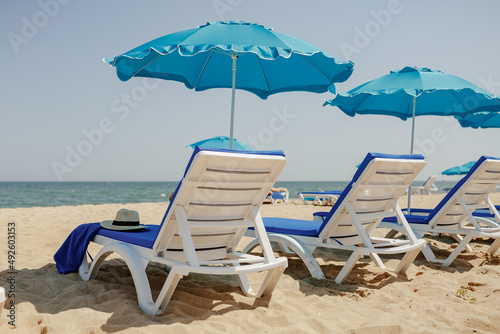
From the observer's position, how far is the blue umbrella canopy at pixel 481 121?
8719 millimetres

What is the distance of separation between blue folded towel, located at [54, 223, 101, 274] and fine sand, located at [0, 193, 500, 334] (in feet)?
0.30

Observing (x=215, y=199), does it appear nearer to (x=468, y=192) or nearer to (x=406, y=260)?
(x=406, y=260)

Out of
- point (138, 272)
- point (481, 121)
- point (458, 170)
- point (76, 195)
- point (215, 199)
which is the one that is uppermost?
point (215, 199)

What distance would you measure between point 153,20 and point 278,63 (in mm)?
3847

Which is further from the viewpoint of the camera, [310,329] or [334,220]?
[334,220]

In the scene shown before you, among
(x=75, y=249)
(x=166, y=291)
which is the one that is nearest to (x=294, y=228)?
(x=166, y=291)

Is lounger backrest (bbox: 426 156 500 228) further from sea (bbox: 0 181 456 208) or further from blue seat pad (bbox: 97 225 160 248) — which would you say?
sea (bbox: 0 181 456 208)

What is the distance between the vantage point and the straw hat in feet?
11.4

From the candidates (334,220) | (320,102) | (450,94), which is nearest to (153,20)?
(320,102)

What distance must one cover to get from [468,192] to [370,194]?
162cm

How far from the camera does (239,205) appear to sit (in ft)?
9.75

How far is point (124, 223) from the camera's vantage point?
3551 millimetres

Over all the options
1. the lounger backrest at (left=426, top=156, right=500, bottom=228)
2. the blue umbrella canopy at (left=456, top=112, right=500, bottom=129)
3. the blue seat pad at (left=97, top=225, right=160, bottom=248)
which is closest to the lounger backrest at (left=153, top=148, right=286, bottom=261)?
the blue seat pad at (left=97, top=225, right=160, bottom=248)

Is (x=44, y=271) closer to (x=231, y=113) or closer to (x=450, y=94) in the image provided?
(x=231, y=113)
